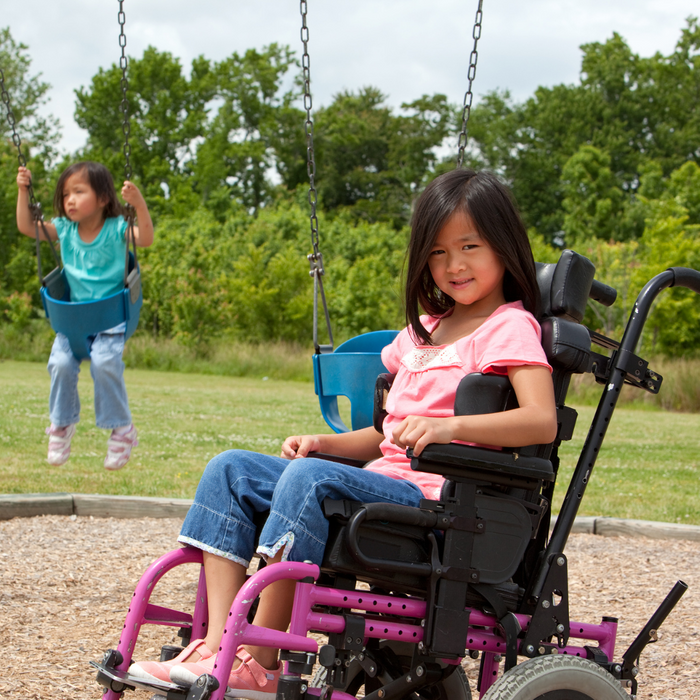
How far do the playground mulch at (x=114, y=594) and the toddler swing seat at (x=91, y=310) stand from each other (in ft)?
3.24

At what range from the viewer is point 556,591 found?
1907mm

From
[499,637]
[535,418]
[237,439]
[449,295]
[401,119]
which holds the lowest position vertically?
[237,439]

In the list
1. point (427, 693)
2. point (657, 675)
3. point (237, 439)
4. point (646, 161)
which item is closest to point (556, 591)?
point (427, 693)

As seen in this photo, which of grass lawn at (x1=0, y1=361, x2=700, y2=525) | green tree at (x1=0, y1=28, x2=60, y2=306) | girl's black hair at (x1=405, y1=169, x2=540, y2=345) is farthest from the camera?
green tree at (x1=0, y1=28, x2=60, y2=306)

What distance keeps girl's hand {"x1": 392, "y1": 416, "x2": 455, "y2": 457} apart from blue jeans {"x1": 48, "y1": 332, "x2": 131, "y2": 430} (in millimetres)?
2743

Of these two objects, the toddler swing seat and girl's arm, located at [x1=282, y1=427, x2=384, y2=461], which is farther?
the toddler swing seat

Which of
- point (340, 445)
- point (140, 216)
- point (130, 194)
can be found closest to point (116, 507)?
point (140, 216)

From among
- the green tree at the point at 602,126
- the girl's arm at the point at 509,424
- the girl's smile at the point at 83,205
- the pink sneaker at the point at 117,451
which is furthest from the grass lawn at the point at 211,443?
the green tree at the point at 602,126

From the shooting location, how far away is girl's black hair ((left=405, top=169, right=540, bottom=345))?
6.64 feet

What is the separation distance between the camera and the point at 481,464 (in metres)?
1.73

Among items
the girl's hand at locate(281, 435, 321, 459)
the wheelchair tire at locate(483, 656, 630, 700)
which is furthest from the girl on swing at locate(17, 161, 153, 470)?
the wheelchair tire at locate(483, 656, 630, 700)

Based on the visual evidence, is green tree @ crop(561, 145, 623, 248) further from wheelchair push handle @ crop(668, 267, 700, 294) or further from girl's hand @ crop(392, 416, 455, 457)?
girl's hand @ crop(392, 416, 455, 457)

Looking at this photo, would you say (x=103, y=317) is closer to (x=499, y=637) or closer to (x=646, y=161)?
(x=499, y=637)

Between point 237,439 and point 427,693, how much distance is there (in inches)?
256
